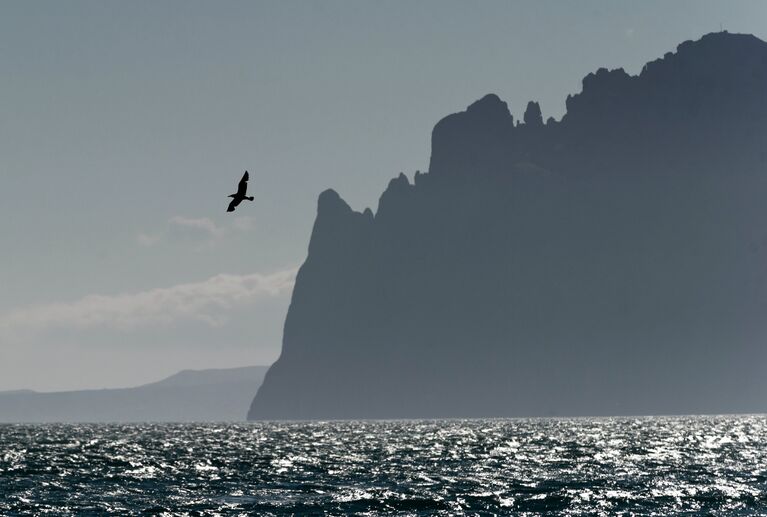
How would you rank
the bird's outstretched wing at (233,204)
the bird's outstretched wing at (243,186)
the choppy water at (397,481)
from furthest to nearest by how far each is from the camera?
the choppy water at (397,481), the bird's outstretched wing at (243,186), the bird's outstretched wing at (233,204)

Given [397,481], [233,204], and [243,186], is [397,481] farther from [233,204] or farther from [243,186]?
[233,204]

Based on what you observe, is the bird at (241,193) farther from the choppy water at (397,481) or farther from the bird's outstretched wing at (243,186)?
the choppy water at (397,481)

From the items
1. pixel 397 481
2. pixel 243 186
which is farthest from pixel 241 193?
pixel 397 481

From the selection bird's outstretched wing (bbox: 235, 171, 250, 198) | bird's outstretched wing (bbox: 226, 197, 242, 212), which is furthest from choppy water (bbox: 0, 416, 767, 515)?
bird's outstretched wing (bbox: 226, 197, 242, 212)

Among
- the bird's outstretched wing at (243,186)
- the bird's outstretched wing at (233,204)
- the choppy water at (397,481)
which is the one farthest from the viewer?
the choppy water at (397,481)

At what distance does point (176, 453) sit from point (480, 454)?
26613 mm

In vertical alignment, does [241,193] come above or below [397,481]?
above

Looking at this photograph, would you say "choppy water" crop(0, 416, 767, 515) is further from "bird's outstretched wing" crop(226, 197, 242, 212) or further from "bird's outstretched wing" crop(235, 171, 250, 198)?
"bird's outstretched wing" crop(226, 197, 242, 212)

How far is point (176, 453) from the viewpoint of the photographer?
101000 millimetres

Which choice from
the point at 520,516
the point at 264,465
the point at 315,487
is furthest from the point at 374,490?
the point at 264,465

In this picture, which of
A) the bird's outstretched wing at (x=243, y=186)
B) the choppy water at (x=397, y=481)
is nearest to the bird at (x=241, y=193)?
the bird's outstretched wing at (x=243, y=186)

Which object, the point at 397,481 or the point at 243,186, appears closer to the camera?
the point at 243,186

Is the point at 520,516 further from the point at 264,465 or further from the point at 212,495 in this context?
the point at 264,465

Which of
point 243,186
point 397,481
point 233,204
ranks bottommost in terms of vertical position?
point 397,481
